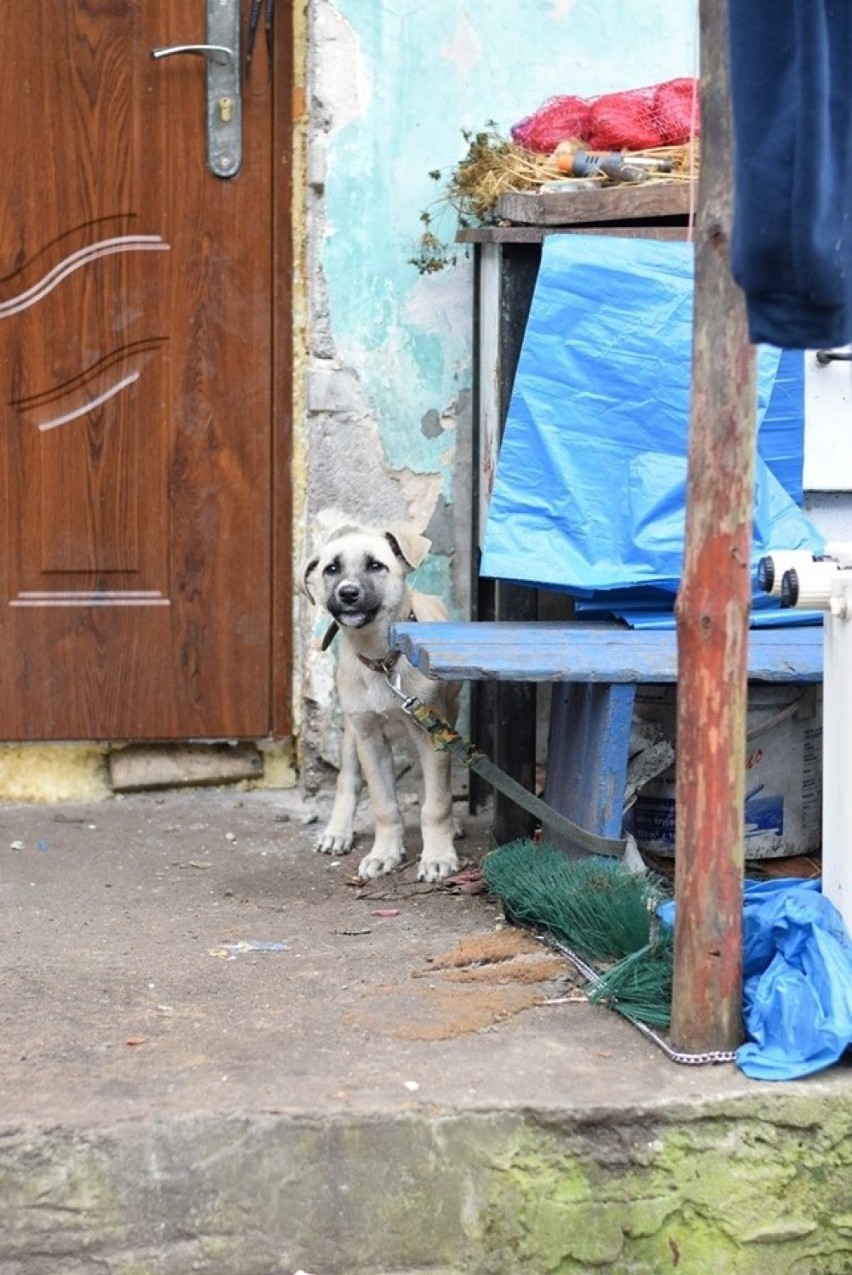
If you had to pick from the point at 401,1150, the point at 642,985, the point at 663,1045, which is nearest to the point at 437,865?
the point at 642,985

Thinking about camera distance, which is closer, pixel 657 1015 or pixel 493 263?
pixel 657 1015

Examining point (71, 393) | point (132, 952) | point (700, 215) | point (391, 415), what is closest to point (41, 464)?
point (71, 393)

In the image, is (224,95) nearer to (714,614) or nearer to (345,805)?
(345,805)

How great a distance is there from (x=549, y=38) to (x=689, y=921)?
300 centimetres

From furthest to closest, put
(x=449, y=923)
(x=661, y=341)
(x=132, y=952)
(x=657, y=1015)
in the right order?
(x=661, y=341), (x=449, y=923), (x=132, y=952), (x=657, y=1015)

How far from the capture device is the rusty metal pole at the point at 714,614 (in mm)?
2869

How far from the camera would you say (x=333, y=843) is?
484 cm

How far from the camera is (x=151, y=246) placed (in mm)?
5008

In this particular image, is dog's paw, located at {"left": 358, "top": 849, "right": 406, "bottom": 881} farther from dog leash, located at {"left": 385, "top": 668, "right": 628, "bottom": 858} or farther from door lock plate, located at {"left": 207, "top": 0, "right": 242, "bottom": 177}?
door lock plate, located at {"left": 207, "top": 0, "right": 242, "bottom": 177}

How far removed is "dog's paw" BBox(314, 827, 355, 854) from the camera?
484 centimetres

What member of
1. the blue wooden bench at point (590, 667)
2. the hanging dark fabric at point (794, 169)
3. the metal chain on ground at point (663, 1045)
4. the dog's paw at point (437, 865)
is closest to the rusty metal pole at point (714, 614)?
the metal chain on ground at point (663, 1045)


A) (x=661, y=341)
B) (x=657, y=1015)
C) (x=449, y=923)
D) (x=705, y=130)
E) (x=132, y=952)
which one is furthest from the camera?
(x=661, y=341)

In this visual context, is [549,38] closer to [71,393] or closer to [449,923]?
[71,393]

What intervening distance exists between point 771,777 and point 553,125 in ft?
6.33
